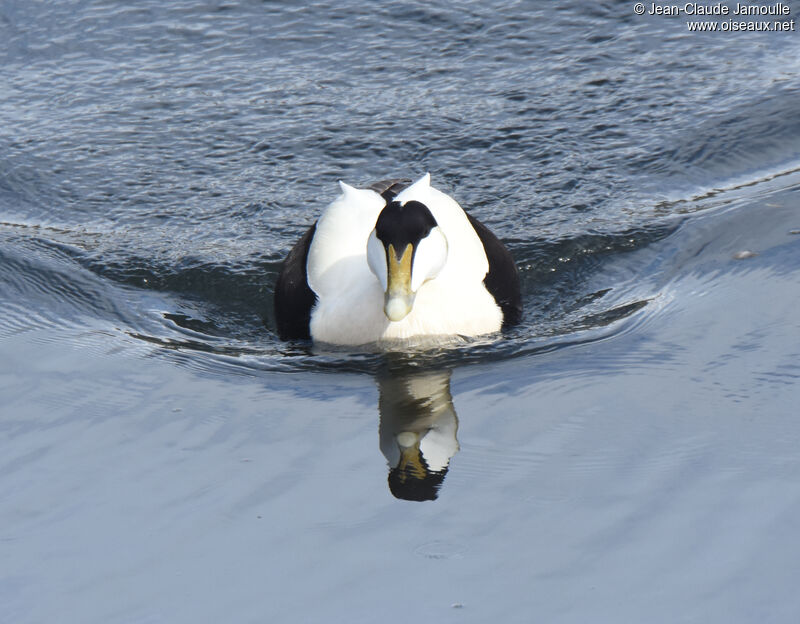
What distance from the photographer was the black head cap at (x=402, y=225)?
193 inches

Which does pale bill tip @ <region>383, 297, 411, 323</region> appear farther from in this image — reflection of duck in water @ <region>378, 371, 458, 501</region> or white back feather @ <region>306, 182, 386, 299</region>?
white back feather @ <region>306, 182, 386, 299</region>

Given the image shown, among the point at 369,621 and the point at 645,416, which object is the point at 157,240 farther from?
the point at 369,621

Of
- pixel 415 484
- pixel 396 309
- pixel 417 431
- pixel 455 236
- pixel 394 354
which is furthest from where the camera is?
pixel 455 236

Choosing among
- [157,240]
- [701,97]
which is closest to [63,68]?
[157,240]

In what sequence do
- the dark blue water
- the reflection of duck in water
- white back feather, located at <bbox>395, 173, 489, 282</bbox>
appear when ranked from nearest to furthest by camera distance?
the dark blue water, the reflection of duck in water, white back feather, located at <bbox>395, 173, 489, 282</bbox>

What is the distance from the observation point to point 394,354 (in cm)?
530

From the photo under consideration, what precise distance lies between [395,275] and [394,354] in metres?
0.52

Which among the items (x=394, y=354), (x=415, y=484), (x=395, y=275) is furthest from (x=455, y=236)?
(x=415, y=484)

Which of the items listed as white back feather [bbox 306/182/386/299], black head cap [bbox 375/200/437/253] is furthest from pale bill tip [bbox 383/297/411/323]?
white back feather [bbox 306/182/386/299]

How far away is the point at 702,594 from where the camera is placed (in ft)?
10.8

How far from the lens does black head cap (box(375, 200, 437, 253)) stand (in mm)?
4910

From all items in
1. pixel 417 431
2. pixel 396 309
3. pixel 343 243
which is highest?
pixel 343 243

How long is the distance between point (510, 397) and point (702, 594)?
5.19ft

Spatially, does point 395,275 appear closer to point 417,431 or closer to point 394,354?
point 394,354
